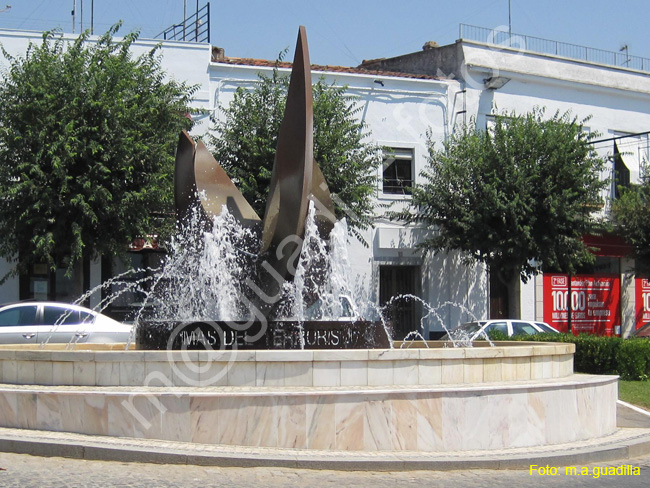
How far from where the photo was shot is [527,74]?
27.3 metres

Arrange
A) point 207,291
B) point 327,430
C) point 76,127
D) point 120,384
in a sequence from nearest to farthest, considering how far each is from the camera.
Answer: point 327,430, point 120,384, point 207,291, point 76,127

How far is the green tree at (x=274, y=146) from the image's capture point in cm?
2028

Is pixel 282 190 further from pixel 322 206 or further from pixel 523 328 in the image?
pixel 523 328

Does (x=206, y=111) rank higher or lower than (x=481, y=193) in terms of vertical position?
higher

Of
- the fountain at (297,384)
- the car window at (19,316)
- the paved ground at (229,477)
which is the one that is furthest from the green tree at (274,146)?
the paved ground at (229,477)

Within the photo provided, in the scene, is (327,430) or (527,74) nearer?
(327,430)

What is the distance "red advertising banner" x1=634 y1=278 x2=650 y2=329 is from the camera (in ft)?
98.1

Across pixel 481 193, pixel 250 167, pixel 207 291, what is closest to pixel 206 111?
pixel 250 167

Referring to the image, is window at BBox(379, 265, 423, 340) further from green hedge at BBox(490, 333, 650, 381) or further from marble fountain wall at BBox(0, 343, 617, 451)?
marble fountain wall at BBox(0, 343, 617, 451)

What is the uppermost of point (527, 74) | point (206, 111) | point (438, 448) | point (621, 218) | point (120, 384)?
point (527, 74)

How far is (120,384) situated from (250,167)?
1207 cm

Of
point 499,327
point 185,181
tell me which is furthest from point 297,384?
point 499,327

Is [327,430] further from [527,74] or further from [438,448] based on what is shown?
[527,74]

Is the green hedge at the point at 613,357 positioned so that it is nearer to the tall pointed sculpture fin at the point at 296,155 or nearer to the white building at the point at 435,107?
the tall pointed sculpture fin at the point at 296,155
